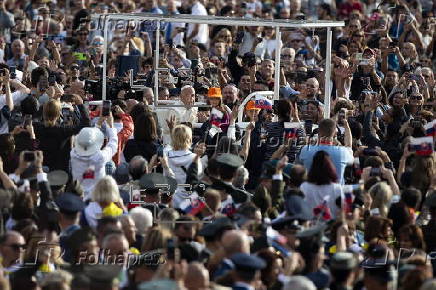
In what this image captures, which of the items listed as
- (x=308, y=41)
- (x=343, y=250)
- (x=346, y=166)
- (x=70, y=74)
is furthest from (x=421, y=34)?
(x=343, y=250)

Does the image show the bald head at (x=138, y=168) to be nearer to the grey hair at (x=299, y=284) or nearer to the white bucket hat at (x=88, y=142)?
the white bucket hat at (x=88, y=142)

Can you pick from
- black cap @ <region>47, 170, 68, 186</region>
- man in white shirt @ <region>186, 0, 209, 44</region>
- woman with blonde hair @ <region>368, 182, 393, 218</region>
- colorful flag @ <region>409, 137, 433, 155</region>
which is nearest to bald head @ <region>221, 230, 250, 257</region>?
woman with blonde hair @ <region>368, 182, 393, 218</region>

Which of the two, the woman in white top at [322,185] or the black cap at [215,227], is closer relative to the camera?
the black cap at [215,227]

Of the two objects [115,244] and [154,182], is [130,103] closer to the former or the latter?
[154,182]

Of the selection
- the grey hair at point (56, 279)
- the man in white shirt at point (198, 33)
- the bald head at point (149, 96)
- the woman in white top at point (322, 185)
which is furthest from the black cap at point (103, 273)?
the man in white shirt at point (198, 33)

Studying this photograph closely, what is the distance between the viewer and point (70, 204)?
12273mm

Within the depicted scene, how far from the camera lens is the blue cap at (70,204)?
12227 millimetres

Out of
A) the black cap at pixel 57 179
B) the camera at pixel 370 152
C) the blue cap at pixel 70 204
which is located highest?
the blue cap at pixel 70 204

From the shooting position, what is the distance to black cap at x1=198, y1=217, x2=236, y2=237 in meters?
11.6

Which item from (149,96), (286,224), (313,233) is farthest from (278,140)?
(313,233)

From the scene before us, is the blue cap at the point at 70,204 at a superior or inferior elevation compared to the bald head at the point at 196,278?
superior

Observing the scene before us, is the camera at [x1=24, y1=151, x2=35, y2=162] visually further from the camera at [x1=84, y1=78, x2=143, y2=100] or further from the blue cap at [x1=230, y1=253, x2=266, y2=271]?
the camera at [x1=84, y1=78, x2=143, y2=100]

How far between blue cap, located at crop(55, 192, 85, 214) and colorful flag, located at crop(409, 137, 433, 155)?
4192 mm

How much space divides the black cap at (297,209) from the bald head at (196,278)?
1875 millimetres
